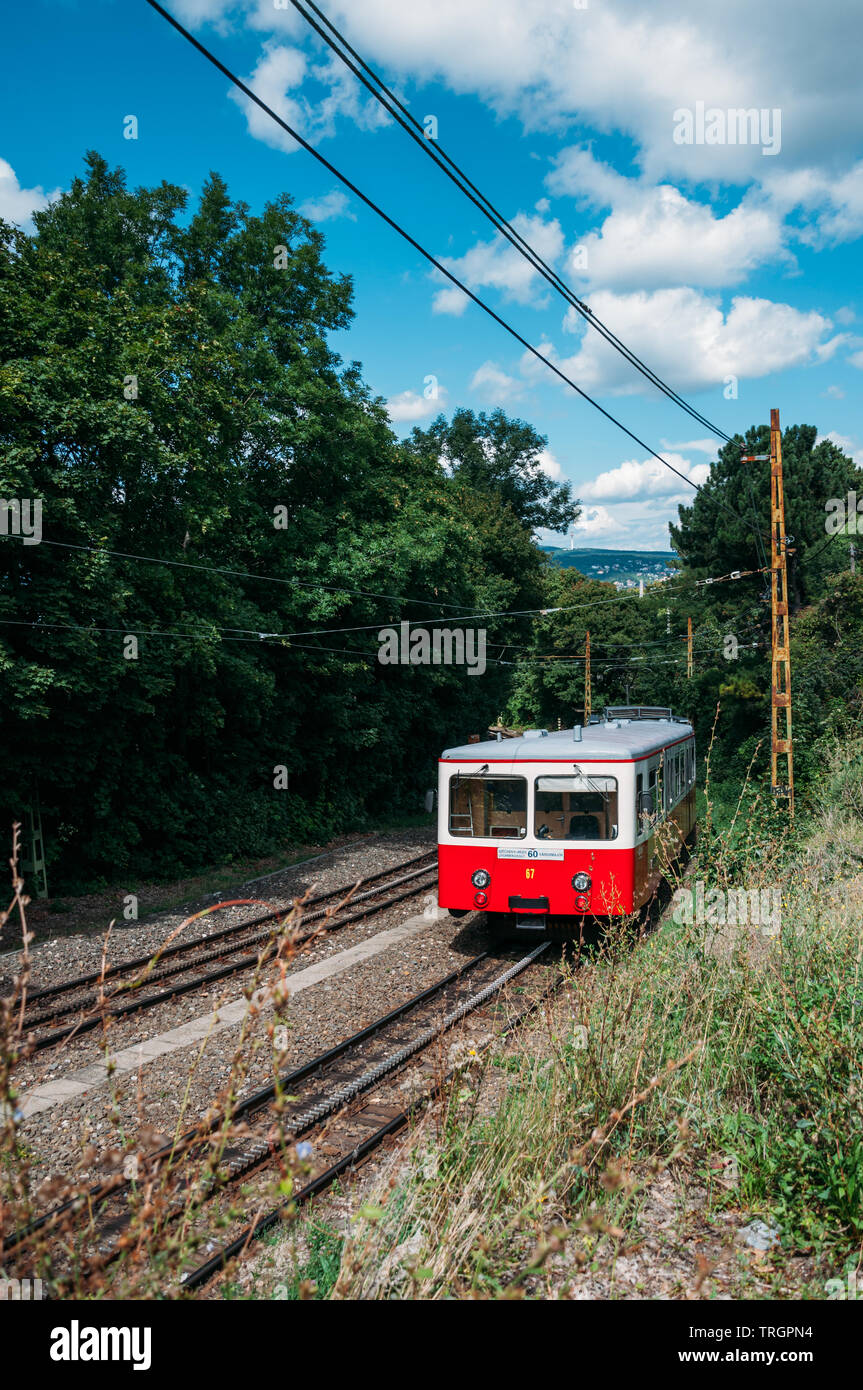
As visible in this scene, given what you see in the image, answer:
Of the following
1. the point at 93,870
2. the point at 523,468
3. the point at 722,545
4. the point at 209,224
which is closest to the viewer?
the point at 93,870

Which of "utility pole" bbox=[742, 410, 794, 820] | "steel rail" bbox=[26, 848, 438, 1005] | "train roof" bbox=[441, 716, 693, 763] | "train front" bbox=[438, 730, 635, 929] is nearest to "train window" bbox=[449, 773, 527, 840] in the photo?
"train front" bbox=[438, 730, 635, 929]

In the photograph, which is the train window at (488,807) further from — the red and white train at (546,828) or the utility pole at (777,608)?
the utility pole at (777,608)

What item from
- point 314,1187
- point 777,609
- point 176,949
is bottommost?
point 176,949

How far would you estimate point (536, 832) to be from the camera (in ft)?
33.6

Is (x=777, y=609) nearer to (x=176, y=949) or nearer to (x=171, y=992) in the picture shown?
(x=176, y=949)

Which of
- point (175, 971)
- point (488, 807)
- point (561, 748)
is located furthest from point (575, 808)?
point (175, 971)

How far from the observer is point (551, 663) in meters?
48.5

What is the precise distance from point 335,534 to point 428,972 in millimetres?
13830

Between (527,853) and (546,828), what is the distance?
0.39 m

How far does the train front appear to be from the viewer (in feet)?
32.6

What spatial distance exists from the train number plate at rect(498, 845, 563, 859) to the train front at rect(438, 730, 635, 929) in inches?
0.5

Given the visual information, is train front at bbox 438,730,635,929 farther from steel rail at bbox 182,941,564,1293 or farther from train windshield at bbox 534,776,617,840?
steel rail at bbox 182,941,564,1293
